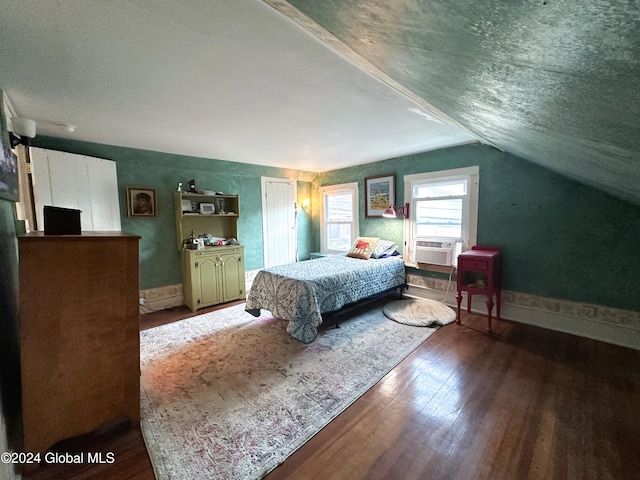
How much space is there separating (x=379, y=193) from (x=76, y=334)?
4028mm

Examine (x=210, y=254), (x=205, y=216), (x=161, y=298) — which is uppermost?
(x=205, y=216)

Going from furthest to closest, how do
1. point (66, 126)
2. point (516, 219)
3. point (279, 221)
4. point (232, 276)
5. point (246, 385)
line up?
1. point (279, 221)
2. point (232, 276)
3. point (516, 219)
4. point (66, 126)
5. point (246, 385)

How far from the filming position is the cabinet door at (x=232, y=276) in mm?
4008

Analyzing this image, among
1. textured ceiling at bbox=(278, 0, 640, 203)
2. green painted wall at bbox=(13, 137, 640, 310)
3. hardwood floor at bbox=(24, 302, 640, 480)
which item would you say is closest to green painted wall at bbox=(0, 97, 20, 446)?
hardwood floor at bbox=(24, 302, 640, 480)

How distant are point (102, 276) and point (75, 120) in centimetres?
187

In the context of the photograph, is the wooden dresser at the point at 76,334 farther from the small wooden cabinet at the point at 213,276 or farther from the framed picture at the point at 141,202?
the framed picture at the point at 141,202

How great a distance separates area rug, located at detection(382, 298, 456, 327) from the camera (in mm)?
3133

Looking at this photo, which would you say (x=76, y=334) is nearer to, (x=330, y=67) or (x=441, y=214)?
(x=330, y=67)

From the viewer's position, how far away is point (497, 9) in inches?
20.2

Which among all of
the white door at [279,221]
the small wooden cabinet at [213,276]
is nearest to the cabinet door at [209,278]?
the small wooden cabinet at [213,276]

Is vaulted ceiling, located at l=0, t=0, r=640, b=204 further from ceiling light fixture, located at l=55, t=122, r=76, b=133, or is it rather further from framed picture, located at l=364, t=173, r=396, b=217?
framed picture, located at l=364, t=173, r=396, b=217

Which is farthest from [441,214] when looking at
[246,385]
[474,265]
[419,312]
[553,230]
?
[246,385]

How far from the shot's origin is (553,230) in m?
2.96

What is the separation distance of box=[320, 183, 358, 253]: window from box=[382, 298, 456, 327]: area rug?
162cm
